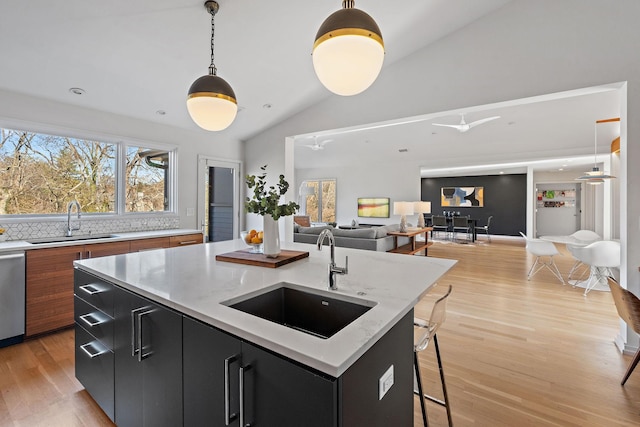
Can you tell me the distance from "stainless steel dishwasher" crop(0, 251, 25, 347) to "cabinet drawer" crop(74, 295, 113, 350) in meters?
1.30

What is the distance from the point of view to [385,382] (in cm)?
104

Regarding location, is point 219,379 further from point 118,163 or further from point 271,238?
point 118,163

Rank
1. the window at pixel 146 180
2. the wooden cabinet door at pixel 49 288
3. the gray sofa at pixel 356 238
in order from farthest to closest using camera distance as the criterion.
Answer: the gray sofa at pixel 356 238, the window at pixel 146 180, the wooden cabinet door at pixel 49 288

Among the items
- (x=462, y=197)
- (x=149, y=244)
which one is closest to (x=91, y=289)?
(x=149, y=244)

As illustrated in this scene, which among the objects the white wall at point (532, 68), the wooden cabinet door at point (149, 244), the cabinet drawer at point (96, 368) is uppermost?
the white wall at point (532, 68)

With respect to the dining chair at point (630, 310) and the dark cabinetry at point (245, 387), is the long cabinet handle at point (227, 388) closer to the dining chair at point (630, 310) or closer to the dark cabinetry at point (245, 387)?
the dark cabinetry at point (245, 387)

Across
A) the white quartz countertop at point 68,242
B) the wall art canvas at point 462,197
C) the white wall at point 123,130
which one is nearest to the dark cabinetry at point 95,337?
the white quartz countertop at point 68,242

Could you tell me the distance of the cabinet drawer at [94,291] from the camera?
5.31 ft

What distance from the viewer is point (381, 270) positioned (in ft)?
5.84

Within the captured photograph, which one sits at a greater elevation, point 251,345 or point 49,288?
point 251,345

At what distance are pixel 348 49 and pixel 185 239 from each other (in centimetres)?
348

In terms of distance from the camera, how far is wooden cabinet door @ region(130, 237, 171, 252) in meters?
3.44

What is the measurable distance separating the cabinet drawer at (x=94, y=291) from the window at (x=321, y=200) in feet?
27.9

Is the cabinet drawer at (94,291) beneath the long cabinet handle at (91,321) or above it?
above
